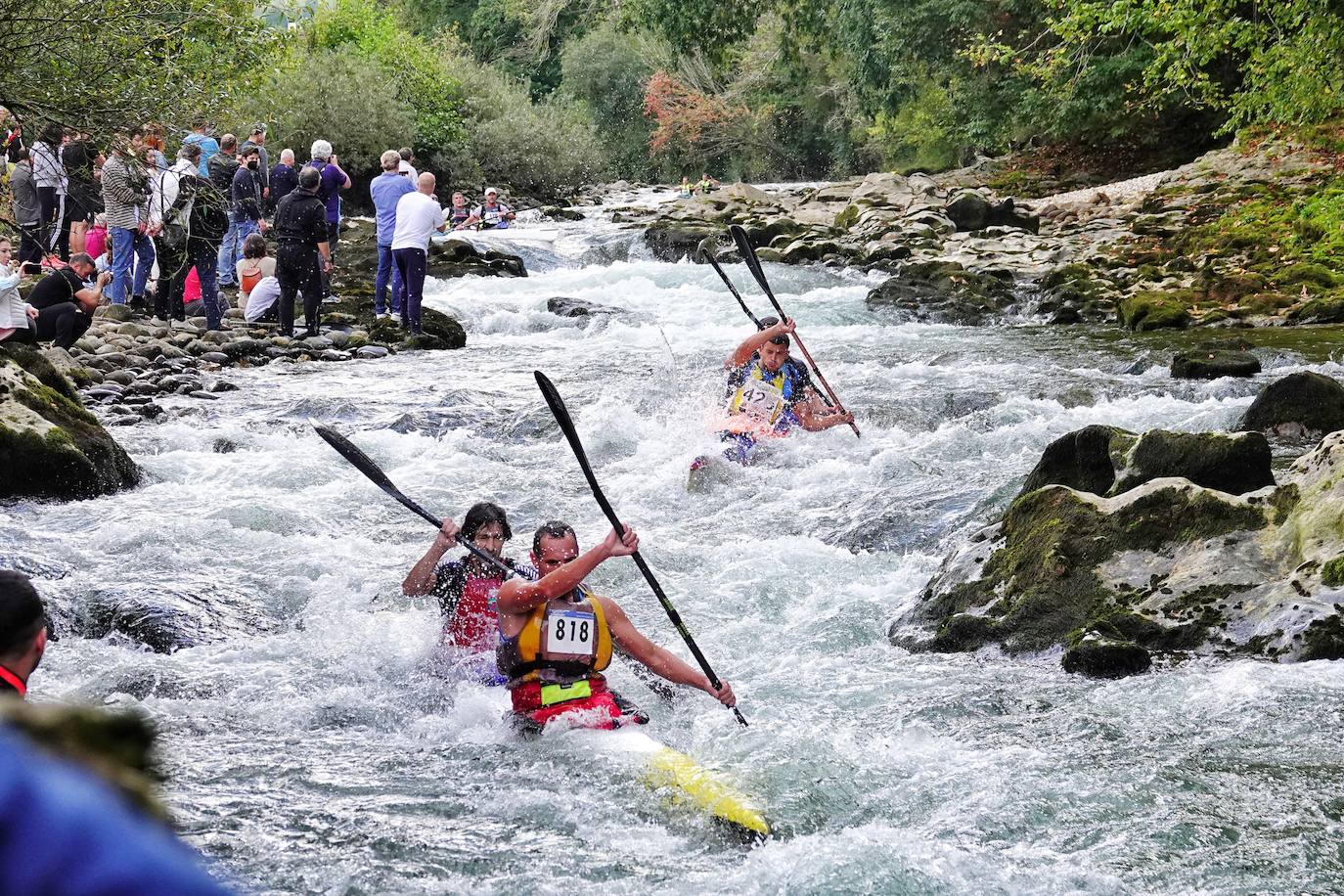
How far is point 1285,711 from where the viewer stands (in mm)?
5195

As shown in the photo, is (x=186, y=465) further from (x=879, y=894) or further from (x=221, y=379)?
(x=879, y=894)

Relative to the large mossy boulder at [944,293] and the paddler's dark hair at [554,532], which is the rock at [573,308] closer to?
the large mossy boulder at [944,293]

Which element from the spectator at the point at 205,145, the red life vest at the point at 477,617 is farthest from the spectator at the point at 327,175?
the red life vest at the point at 477,617

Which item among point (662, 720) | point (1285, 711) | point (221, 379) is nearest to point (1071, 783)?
point (1285, 711)

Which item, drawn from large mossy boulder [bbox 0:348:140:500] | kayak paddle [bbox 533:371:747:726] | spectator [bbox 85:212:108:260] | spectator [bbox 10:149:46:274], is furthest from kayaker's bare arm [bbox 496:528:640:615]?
spectator [bbox 85:212:108:260]

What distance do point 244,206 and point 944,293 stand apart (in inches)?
325

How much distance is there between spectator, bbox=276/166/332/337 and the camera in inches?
526

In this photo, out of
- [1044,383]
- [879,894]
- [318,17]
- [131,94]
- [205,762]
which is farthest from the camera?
[318,17]

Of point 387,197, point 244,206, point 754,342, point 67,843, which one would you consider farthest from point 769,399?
point 67,843

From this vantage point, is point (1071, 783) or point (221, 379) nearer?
point (1071, 783)

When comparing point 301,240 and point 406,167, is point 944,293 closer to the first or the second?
point 406,167

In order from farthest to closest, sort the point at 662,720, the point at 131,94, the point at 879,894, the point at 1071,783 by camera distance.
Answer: the point at 131,94, the point at 662,720, the point at 1071,783, the point at 879,894

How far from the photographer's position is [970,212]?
Result: 2205 cm

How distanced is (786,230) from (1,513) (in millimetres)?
17270
